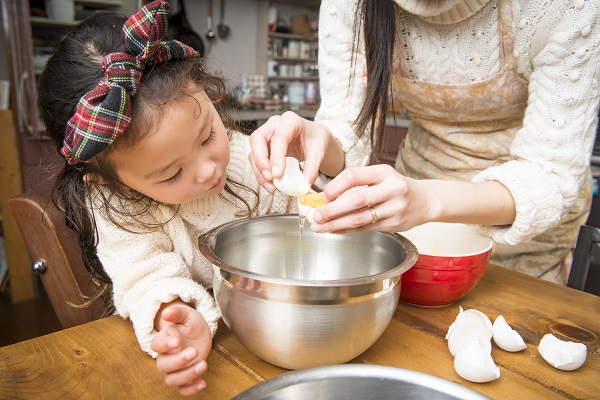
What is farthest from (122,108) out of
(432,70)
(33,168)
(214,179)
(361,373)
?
(33,168)

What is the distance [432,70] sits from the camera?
1.21 metres

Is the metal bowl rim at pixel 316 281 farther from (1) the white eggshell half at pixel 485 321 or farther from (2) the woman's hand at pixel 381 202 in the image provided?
(1) the white eggshell half at pixel 485 321

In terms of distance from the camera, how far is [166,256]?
0.91 meters

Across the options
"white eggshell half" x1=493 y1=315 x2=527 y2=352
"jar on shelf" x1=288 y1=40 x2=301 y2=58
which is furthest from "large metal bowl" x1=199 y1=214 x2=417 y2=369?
"jar on shelf" x1=288 y1=40 x2=301 y2=58

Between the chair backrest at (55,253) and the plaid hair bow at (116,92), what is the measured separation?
8.8 inches

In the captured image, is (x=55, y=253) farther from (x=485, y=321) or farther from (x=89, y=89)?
(x=485, y=321)

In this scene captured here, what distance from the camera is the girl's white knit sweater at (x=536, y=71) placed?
93 centimetres

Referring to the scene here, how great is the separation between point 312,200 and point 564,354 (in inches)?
18.3

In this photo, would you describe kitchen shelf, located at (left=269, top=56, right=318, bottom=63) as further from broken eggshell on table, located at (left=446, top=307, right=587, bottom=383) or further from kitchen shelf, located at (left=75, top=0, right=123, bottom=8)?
broken eggshell on table, located at (left=446, top=307, right=587, bottom=383)

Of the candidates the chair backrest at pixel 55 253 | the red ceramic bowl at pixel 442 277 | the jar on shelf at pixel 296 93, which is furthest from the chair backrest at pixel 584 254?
the jar on shelf at pixel 296 93

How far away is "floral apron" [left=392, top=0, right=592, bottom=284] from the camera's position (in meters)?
1.19

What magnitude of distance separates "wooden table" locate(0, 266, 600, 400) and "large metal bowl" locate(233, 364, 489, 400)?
185mm

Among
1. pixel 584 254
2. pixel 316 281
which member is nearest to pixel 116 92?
pixel 316 281

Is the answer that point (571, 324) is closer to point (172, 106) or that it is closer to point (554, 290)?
point (554, 290)
